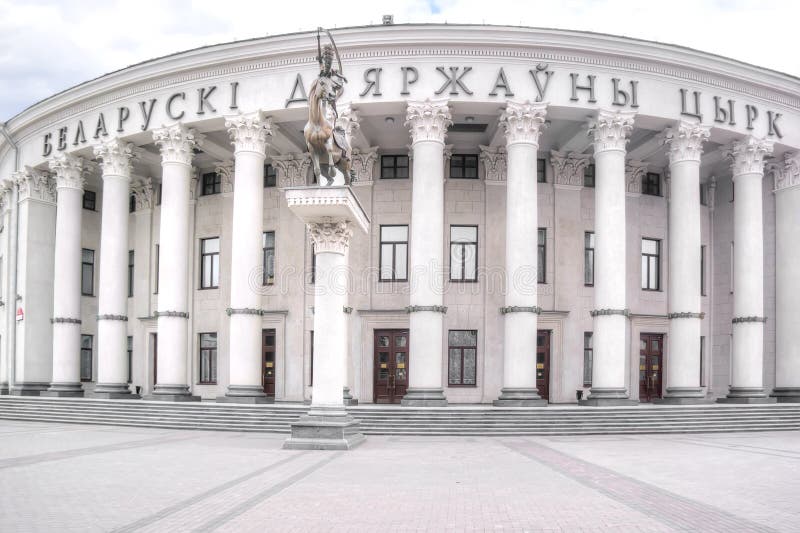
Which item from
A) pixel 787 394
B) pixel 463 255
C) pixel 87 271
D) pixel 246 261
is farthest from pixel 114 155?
pixel 787 394

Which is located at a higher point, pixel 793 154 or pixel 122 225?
pixel 793 154

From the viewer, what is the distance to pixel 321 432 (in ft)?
62.2

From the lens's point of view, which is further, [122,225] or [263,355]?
[263,355]

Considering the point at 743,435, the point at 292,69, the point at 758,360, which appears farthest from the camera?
the point at 758,360

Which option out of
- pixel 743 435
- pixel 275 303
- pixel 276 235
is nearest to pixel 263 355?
pixel 275 303

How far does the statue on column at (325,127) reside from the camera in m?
18.0

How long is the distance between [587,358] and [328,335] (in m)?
18.6

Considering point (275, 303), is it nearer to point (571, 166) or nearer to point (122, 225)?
point (122, 225)

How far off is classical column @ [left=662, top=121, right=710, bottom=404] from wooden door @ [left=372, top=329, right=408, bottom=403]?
1107 centimetres

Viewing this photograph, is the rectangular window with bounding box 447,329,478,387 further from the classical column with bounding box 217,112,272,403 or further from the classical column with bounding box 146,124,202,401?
the classical column with bounding box 146,124,202,401

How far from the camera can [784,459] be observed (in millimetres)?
17266

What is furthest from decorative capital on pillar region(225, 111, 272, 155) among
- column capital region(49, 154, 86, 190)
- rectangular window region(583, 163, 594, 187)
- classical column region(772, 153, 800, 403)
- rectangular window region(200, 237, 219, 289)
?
classical column region(772, 153, 800, 403)

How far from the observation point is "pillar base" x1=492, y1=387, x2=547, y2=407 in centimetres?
2661

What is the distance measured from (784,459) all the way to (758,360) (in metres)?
15.4
